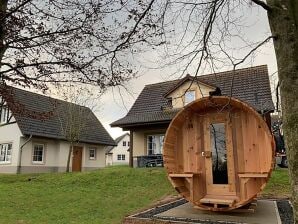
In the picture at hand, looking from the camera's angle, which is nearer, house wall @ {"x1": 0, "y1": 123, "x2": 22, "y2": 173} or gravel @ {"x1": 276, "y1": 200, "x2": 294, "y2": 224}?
gravel @ {"x1": 276, "y1": 200, "x2": 294, "y2": 224}

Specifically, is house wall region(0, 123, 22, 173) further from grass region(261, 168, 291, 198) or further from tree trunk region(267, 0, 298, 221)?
tree trunk region(267, 0, 298, 221)

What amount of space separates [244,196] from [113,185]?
8.29 meters

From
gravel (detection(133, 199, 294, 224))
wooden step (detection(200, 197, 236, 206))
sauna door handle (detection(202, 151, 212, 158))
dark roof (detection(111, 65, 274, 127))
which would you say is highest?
dark roof (detection(111, 65, 274, 127))

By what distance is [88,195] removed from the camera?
42.5 ft

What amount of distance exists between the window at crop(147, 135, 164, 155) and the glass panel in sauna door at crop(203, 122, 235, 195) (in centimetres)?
1365

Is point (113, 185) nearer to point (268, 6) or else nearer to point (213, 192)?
point (213, 192)

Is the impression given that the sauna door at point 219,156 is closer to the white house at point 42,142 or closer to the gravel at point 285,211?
the gravel at point 285,211

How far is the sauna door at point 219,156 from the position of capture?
28.1ft

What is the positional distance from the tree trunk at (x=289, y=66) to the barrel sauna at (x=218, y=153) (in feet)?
13.0

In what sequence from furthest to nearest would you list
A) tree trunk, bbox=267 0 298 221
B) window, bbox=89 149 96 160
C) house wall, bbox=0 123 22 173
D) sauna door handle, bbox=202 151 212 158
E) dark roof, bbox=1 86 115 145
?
window, bbox=89 149 96 160
dark roof, bbox=1 86 115 145
house wall, bbox=0 123 22 173
sauna door handle, bbox=202 151 212 158
tree trunk, bbox=267 0 298 221

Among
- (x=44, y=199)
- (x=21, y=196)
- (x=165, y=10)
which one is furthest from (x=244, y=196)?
(x=21, y=196)

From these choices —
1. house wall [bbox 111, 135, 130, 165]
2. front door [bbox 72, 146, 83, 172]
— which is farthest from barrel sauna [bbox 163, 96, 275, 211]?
house wall [bbox 111, 135, 130, 165]

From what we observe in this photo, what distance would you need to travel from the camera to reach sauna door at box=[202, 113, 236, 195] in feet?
28.1

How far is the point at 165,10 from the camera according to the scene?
6051mm
